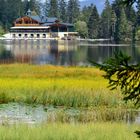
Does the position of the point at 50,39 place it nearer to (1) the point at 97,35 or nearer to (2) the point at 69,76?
(1) the point at 97,35

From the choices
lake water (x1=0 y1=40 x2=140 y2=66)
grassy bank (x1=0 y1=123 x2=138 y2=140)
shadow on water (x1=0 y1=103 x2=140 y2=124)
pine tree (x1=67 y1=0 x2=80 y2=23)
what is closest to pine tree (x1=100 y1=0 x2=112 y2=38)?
pine tree (x1=67 y1=0 x2=80 y2=23)

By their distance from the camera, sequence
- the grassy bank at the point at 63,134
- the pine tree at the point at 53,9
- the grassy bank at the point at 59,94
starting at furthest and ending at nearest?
the pine tree at the point at 53,9
the grassy bank at the point at 59,94
the grassy bank at the point at 63,134

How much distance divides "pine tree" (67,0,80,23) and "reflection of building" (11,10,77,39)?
17.0 meters

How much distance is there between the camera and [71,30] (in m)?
131

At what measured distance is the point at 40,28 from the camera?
420 feet

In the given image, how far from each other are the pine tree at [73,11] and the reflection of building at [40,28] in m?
17.0

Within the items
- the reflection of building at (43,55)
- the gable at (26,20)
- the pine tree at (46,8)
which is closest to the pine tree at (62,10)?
the pine tree at (46,8)

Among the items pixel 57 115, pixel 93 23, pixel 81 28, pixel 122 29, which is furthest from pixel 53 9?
pixel 57 115

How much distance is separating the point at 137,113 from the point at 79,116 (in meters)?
2.37

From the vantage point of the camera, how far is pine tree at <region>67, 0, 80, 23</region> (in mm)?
148812

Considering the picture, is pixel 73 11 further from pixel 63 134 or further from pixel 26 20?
pixel 63 134

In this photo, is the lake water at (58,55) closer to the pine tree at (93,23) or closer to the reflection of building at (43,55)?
the reflection of building at (43,55)

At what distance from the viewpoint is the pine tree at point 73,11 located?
149 metres

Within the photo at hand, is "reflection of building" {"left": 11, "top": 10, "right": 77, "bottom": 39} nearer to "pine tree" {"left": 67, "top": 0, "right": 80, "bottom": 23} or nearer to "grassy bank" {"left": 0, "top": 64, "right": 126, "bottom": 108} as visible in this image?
"pine tree" {"left": 67, "top": 0, "right": 80, "bottom": 23}
